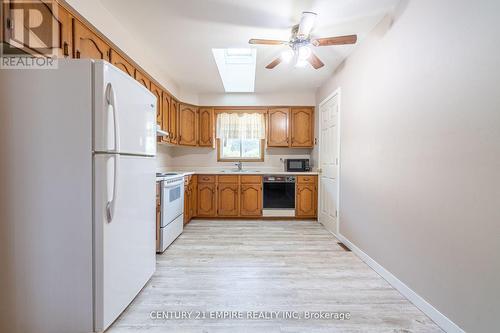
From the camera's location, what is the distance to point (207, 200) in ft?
14.6

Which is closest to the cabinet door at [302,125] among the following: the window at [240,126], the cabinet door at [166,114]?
the window at [240,126]

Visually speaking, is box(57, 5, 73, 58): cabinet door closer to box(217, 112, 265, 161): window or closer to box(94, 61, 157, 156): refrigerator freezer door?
box(94, 61, 157, 156): refrigerator freezer door

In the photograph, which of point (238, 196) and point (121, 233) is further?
point (238, 196)

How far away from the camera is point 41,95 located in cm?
139

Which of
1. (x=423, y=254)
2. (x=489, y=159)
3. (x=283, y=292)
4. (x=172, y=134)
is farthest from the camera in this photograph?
(x=172, y=134)

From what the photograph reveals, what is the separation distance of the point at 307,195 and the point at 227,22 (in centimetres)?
316

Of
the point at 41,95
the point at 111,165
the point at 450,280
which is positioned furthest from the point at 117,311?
the point at 450,280

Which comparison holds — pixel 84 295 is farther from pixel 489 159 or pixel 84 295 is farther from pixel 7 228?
pixel 489 159

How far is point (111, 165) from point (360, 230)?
8.58 feet

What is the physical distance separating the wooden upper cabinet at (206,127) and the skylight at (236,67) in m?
0.72

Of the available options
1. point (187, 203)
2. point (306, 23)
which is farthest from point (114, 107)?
point (187, 203)

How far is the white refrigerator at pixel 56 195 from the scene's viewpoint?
54.4 inches

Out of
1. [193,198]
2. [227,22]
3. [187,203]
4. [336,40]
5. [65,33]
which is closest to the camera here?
[65,33]

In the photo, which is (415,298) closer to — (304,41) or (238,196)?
(304,41)
